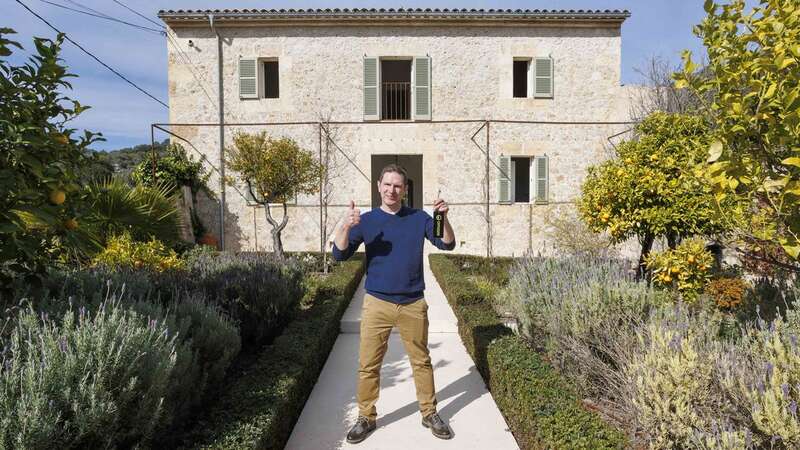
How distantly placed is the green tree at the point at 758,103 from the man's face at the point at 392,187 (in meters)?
1.75

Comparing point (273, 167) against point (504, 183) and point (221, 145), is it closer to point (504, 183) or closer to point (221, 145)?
point (221, 145)

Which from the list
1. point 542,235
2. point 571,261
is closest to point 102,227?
point 571,261

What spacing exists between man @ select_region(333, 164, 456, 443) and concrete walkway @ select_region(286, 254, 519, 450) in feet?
0.46

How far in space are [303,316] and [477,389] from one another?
2137 mm

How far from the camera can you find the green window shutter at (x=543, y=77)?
41.8ft

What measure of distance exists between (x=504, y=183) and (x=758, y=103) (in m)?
10.6

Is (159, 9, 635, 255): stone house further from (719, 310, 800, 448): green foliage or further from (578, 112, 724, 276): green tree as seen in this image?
(719, 310, 800, 448): green foliage

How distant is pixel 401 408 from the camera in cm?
364

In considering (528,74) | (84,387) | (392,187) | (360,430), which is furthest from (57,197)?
(528,74)

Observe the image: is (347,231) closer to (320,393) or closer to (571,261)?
(320,393)

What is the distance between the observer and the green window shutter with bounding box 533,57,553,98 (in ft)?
41.8

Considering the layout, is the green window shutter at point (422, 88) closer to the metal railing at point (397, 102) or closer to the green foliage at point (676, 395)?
the metal railing at point (397, 102)

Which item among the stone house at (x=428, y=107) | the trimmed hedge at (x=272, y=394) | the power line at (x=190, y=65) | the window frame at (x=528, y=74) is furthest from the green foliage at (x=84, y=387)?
A: the window frame at (x=528, y=74)

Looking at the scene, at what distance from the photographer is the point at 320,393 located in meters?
3.96
